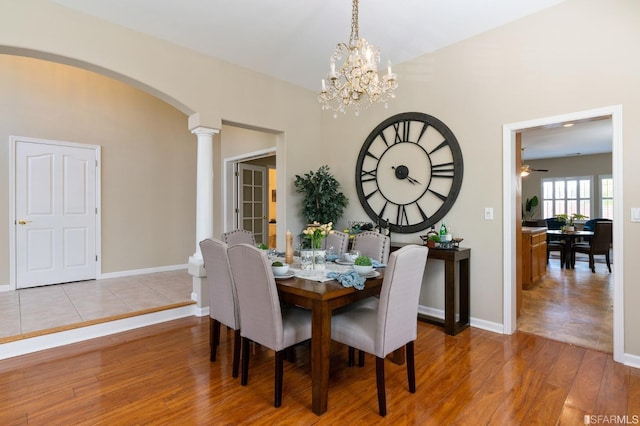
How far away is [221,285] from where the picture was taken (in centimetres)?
259

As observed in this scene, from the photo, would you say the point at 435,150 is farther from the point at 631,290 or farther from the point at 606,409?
the point at 606,409

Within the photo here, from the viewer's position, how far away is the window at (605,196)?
9.46 m

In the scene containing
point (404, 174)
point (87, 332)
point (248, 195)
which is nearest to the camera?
point (87, 332)

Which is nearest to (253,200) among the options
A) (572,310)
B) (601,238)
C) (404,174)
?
(404,174)

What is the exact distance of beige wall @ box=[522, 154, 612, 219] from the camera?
9.60 m

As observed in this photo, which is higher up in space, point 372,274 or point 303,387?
point 372,274

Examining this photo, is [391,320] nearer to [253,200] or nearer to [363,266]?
[363,266]

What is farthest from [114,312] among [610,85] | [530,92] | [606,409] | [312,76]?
[610,85]

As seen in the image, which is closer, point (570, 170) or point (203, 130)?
point (203, 130)

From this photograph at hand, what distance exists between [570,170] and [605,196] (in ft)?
3.80

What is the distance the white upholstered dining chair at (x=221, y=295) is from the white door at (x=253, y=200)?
12.7 ft

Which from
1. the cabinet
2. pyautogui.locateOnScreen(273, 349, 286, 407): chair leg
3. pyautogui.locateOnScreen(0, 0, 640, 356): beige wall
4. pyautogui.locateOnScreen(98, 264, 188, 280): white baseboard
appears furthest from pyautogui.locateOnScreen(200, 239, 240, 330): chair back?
the cabinet

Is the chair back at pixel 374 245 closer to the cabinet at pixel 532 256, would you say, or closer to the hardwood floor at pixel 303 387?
the hardwood floor at pixel 303 387

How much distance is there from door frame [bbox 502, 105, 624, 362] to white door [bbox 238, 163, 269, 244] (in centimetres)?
466
